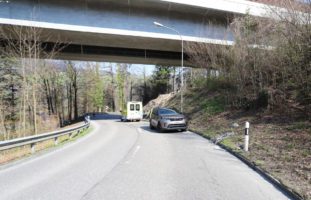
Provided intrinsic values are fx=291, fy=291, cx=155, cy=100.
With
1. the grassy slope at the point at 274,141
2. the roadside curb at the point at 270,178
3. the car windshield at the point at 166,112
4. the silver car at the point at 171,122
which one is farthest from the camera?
the car windshield at the point at 166,112

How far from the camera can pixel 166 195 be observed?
5.71m

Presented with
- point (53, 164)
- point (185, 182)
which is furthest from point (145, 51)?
point (185, 182)

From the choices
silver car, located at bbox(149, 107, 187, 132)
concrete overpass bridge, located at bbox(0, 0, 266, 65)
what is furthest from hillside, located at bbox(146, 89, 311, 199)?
concrete overpass bridge, located at bbox(0, 0, 266, 65)

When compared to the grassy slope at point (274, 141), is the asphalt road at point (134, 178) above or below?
below

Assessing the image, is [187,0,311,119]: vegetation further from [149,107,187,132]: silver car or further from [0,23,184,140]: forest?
[0,23,184,140]: forest

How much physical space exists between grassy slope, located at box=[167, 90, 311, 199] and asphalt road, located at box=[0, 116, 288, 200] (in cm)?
54

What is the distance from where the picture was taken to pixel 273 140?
11.0 m

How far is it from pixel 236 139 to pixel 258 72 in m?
5.80

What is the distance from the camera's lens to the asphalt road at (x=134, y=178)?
5824 millimetres

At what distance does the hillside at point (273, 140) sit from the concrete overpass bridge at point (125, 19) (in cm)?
630

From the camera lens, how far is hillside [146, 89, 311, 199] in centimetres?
694

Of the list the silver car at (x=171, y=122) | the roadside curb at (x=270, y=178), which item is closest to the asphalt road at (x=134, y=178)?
the roadside curb at (x=270, y=178)

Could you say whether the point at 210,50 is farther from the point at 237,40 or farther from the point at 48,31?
the point at 48,31

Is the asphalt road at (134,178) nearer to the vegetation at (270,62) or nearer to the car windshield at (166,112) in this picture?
the vegetation at (270,62)
